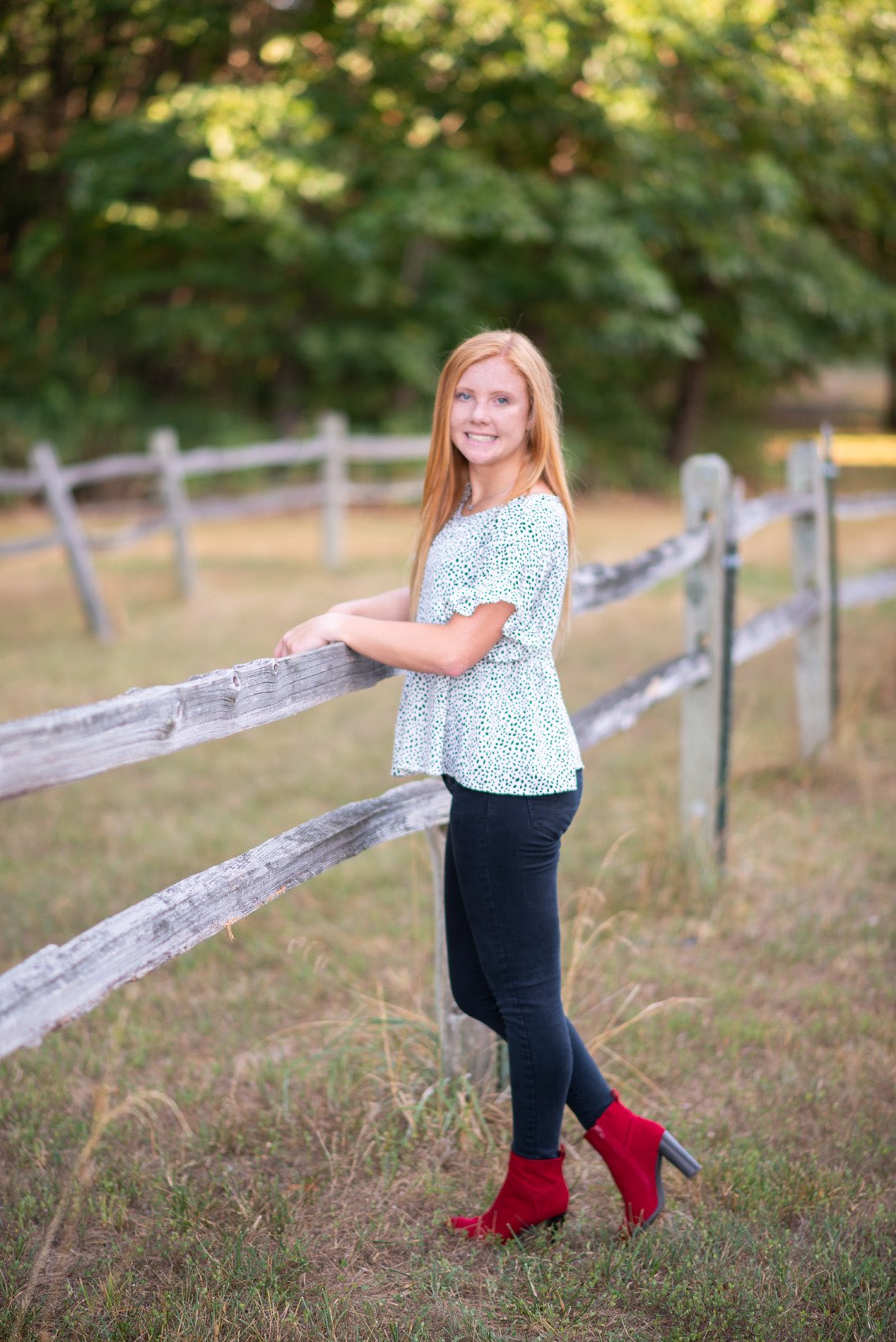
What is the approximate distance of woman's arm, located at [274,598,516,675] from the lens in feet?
7.22

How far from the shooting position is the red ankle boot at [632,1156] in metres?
2.54

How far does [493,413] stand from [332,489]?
32.6 ft

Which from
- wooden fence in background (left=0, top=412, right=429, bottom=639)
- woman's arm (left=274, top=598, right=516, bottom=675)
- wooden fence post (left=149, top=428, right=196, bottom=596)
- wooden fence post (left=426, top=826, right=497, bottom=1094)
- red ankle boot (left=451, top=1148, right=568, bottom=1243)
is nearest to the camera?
woman's arm (left=274, top=598, right=516, bottom=675)

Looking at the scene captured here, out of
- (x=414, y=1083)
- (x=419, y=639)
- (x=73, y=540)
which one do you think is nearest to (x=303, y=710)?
(x=419, y=639)

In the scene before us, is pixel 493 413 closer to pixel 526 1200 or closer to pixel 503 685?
pixel 503 685

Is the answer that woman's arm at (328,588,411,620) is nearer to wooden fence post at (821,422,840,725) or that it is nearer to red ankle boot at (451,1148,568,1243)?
red ankle boot at (451,1148,568,1243)

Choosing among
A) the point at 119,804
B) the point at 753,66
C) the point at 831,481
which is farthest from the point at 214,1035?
the point at 753,66

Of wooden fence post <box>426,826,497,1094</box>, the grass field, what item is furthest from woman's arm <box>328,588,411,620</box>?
the grass field

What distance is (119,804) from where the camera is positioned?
568 centimetres

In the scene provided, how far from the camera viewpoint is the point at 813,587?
18.9 ft

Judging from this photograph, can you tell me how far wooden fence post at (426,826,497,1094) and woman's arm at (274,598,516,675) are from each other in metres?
0.70

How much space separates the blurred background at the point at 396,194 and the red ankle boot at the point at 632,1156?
12809mm

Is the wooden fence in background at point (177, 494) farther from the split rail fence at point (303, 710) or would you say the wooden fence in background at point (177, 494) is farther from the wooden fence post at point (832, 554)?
the split rail fence at point (303, 710)

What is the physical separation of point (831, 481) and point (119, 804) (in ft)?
12.5
